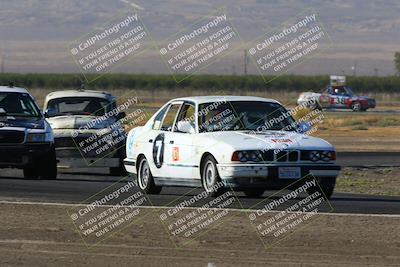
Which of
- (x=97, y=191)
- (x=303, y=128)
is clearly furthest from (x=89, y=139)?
(x=303, y=128)

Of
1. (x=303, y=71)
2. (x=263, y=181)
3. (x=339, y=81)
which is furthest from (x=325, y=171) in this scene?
(x=303, y=71)

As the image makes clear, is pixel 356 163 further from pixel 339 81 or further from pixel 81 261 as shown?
pixel 339 81

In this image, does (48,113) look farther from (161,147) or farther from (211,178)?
(211,178)

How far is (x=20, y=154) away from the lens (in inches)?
827

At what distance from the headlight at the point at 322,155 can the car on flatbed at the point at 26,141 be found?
5.76 metres

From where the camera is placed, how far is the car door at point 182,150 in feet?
58.6

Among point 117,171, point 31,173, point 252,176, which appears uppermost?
point 252,176

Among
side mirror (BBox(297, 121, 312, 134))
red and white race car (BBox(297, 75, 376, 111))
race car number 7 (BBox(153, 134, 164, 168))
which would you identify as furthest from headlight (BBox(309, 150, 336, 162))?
red and white race car (BBox(297, 75, 376, 111))

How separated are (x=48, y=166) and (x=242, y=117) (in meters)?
4.65

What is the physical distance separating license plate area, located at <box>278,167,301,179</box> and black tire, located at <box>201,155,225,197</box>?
2.61 feet

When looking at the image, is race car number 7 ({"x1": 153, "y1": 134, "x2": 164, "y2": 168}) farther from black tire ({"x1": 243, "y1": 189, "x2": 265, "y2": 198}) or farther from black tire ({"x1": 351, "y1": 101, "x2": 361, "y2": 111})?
black tire ({"x1": 351, "y1": 101, "x2": 361, "y2": 111})

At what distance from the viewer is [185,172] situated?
18.0 m

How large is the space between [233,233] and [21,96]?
9.20 m

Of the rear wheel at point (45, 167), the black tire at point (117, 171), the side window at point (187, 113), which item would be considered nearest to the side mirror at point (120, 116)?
the black tire at point (117, 171)
